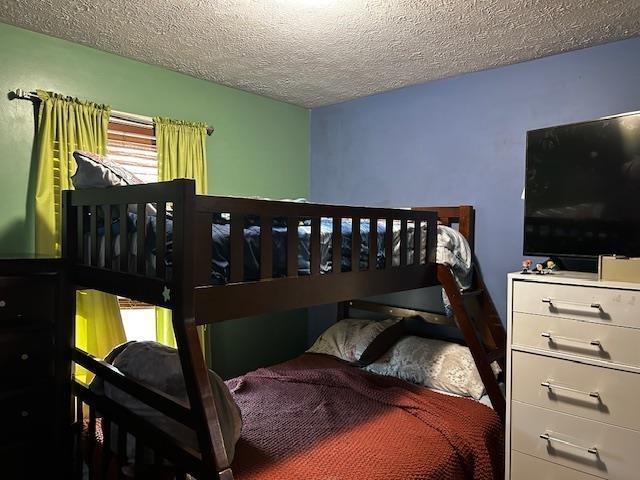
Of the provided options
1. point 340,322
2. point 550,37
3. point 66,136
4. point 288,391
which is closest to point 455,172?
point 550,37

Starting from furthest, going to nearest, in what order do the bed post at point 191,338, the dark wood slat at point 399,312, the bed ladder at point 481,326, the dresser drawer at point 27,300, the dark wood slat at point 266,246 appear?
the dark wood slat at point 399,312 → the bed ladder at point 481,326 → the dresser drawer at point 27,300 → the dark wood slat at point 266,246 → the bed post at point 191,338

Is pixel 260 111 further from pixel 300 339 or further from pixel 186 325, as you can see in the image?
pixel 186 325

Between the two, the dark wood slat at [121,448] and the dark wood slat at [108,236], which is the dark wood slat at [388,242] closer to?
the dark wood slat at [108,236]

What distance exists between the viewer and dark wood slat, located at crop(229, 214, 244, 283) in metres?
1.51

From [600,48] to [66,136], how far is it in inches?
110

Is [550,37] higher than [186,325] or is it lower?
higher

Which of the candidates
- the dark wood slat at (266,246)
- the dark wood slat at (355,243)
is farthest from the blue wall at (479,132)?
the dark wood slat at (266,246)

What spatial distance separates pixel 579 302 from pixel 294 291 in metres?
1.19

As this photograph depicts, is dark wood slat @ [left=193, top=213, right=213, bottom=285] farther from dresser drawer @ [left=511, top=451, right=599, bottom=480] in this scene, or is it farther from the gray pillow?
dresser drawer @ [left=511, top=451, right=599, bottom=480]

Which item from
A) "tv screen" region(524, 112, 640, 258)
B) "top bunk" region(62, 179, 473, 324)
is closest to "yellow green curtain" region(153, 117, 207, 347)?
"top bunk" region(62, 179, 473, 324)

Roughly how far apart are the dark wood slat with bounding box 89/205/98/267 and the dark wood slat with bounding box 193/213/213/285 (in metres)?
0.63

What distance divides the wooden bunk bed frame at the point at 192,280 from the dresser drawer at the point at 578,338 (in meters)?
0.35

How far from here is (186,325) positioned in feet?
4.41

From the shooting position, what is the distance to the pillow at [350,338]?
116 inches
